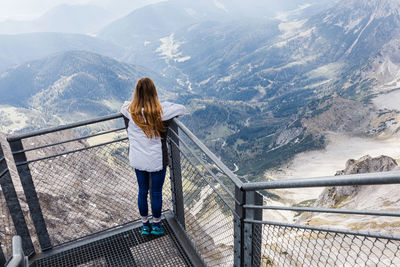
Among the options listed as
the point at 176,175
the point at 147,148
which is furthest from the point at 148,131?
the point at 176,175

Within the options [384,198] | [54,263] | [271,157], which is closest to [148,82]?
[54,263]

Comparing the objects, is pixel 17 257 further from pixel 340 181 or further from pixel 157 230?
pixel 157 230

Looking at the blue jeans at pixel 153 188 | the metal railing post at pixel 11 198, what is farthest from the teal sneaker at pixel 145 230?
the metal railing post at pixel 11 198

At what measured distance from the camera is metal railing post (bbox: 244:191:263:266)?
3324mm

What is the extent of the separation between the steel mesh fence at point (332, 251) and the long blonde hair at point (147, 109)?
213cm

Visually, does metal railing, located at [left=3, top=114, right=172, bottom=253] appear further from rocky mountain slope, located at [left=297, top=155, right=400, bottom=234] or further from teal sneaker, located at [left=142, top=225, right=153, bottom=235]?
rocky mountain slope, located at [left=297, top=155, right=400, bottom=234]

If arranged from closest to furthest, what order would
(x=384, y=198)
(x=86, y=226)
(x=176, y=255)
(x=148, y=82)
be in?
(x=148, y=82), (x=176, y=255), (x=86, y=226), (x=384, y=198)

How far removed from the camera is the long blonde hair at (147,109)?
4727mm

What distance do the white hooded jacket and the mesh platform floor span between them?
1598 millimetres

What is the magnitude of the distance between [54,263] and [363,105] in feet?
716

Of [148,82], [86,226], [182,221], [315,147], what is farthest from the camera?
[315,147]

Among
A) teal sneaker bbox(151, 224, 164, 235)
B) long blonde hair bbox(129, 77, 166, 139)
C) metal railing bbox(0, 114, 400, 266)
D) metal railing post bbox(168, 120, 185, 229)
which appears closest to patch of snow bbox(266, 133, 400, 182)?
metal railing bbox(0, 114, 400, 266)

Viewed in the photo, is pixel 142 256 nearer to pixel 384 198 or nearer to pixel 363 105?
pixel 384 198

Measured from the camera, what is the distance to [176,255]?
5.49 metres
